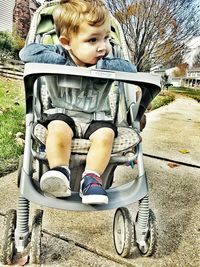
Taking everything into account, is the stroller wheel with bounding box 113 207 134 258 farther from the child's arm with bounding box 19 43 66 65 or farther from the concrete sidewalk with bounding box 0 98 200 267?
the child's arm with bounding box 19 43 66 65

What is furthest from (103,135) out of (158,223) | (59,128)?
(158,223)

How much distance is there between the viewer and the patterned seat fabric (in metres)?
1.80

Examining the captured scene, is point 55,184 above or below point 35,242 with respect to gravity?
above

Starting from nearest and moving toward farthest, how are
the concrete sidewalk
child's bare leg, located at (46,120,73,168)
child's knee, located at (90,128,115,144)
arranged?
child's bare leg, located at (46,120,73,168), child's knee, located at (90,128,115,144), the concrete sidewalk

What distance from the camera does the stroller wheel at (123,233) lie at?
1.83m

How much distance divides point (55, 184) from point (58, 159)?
135 mm

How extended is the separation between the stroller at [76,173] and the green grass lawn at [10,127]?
1088mm

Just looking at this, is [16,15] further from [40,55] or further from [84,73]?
[84,73]

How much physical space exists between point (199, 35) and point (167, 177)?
9689 millimetres

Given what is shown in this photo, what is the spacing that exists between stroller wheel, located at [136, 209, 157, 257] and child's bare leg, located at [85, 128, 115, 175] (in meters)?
0.41

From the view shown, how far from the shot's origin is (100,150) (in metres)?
1.76

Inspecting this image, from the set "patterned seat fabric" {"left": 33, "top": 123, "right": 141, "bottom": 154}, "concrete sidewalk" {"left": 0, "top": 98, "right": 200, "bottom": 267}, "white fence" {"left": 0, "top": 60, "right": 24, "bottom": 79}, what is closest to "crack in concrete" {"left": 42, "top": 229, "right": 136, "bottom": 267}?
"concrete sidewalk" {"left": 0, "top": 98, "right": 200, "bottom": 267}

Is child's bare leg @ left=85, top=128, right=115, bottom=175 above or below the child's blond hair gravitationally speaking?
below

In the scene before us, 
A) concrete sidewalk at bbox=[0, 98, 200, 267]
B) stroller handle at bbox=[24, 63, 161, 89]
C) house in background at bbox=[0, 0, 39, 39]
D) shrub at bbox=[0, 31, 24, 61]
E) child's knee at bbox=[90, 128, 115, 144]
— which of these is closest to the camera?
stroller handle at bbox=[24, 63, 161, 89]
